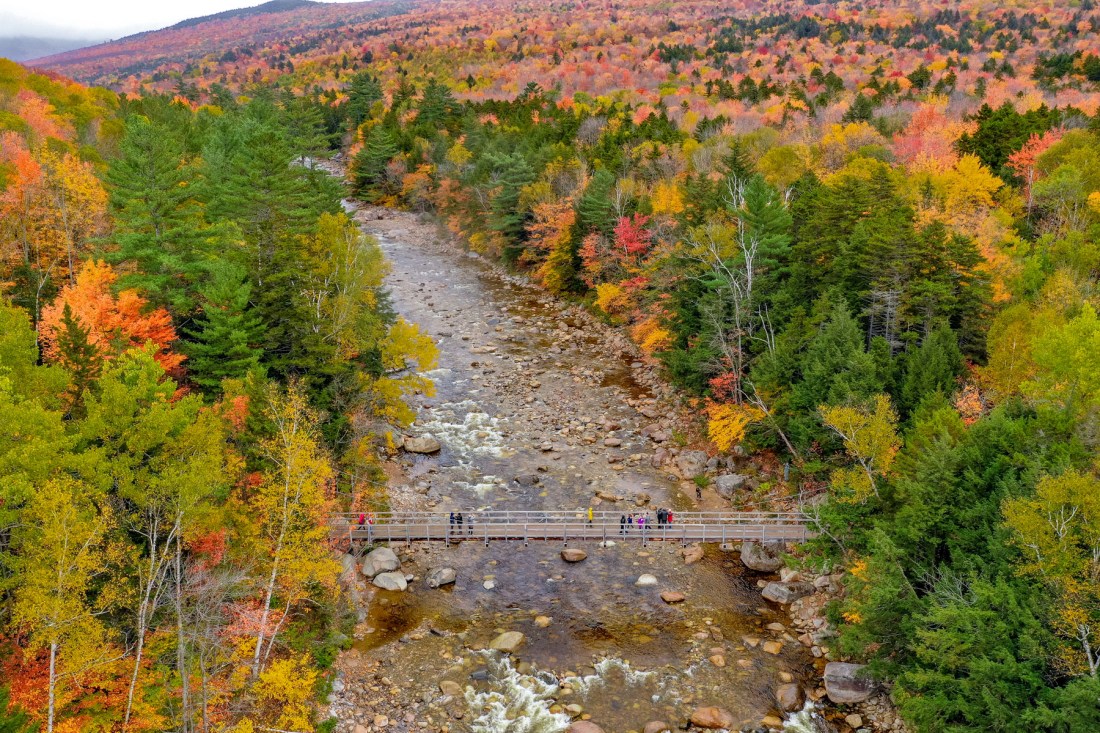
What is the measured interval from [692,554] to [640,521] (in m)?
2.73

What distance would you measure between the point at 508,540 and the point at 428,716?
9809mm

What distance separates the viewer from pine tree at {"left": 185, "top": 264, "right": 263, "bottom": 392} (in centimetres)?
3070

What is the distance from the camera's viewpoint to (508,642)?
27.0 m

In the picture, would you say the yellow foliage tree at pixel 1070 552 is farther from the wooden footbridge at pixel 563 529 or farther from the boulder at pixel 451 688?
the boulder at pixel 451 688

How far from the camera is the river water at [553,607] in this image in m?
24.4

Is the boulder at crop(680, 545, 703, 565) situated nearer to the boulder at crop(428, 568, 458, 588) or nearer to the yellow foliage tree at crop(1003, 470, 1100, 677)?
the boulder at crop(428, 568, 458, 588)

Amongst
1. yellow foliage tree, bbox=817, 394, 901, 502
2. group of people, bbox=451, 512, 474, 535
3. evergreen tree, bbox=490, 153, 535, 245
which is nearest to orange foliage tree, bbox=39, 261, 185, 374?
group of people, bbox=451, 512, 474, 535

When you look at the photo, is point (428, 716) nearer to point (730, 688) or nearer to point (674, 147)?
point (730, 688)

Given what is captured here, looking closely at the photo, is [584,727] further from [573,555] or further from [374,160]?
[374,160]

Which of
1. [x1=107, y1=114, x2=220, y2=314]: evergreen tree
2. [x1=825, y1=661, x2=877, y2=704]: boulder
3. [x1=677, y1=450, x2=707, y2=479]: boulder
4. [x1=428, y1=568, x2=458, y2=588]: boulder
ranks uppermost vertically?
[x1=107, y1=114, x2=220, y2=314]: evergreen tree

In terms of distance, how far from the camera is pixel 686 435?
136 feet

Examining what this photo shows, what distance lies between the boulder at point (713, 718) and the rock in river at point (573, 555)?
30.5 feet

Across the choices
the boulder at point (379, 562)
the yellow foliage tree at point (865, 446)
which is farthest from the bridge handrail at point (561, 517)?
the yellow foliage tree at point (865, 446)

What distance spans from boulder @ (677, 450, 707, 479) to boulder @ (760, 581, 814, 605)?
9.07 meters
